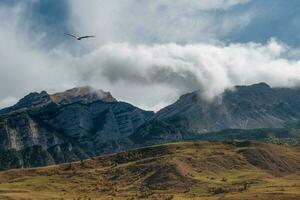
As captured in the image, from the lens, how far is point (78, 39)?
11206 centimetres

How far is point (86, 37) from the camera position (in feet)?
350

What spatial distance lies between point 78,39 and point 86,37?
5848mm

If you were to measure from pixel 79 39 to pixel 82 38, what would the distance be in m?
2.36

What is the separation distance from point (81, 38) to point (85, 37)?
2.86m

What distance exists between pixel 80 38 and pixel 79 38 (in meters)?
0.81

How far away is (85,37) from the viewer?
352 feet

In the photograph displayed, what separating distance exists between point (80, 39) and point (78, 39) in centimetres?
120

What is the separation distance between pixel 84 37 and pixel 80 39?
3.41 meters

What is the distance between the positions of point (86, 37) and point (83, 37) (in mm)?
1999

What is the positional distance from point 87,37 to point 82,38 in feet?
11.0

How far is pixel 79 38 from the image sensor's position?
111250mm

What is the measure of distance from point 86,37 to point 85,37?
57cm

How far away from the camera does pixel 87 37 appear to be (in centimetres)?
10631

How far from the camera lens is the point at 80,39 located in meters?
111
